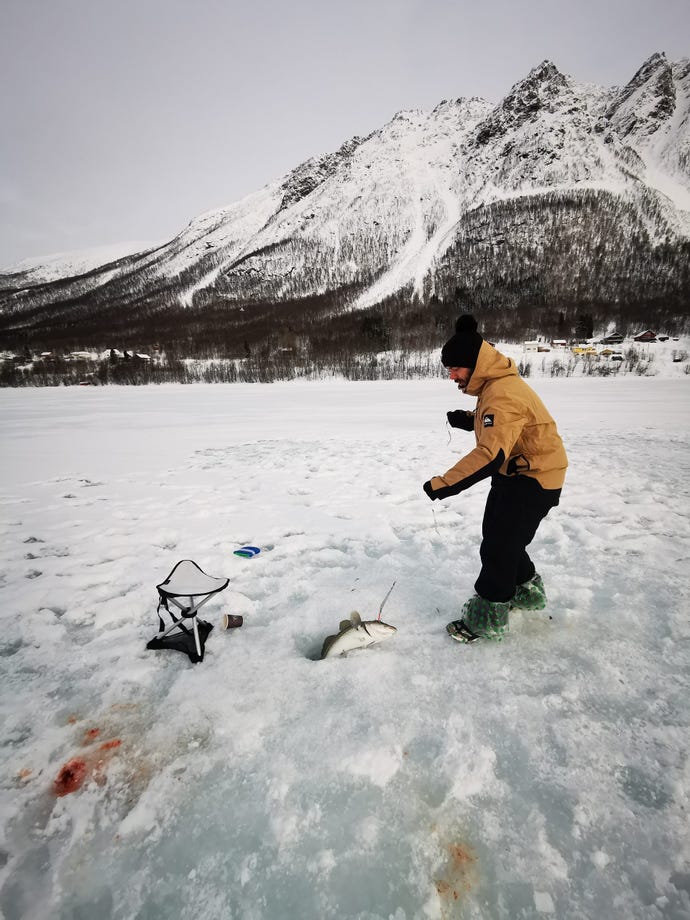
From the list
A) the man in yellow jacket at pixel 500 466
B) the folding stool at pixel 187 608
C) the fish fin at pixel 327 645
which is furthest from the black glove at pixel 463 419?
the folding stool at pixel 187 608

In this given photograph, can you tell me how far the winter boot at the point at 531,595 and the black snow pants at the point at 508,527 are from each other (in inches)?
14.1

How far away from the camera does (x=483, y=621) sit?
253cm

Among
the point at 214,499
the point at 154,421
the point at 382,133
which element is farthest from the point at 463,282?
the point at 382,133

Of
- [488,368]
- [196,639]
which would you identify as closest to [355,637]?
[196,639]

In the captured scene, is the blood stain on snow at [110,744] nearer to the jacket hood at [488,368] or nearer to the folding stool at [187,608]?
the folding stool at [187,608]

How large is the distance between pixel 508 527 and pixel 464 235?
117 metres

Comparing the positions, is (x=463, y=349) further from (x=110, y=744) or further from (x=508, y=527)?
(x=110, y=744)

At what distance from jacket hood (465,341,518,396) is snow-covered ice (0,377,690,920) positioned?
5.68 feet

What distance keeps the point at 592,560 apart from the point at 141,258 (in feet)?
701

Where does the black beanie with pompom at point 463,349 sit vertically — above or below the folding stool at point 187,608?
above

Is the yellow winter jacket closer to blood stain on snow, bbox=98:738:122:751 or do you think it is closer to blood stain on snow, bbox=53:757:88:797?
blood stain on snow, bbox=98:738:122:751

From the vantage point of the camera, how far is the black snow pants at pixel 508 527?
2.41m

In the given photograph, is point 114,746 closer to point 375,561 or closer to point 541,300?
point 375,561

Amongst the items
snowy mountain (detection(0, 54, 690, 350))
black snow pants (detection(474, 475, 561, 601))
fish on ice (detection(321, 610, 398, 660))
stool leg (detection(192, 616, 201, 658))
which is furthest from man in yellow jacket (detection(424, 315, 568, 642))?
snowy mountain (detection(0, 54, 690, 350))
